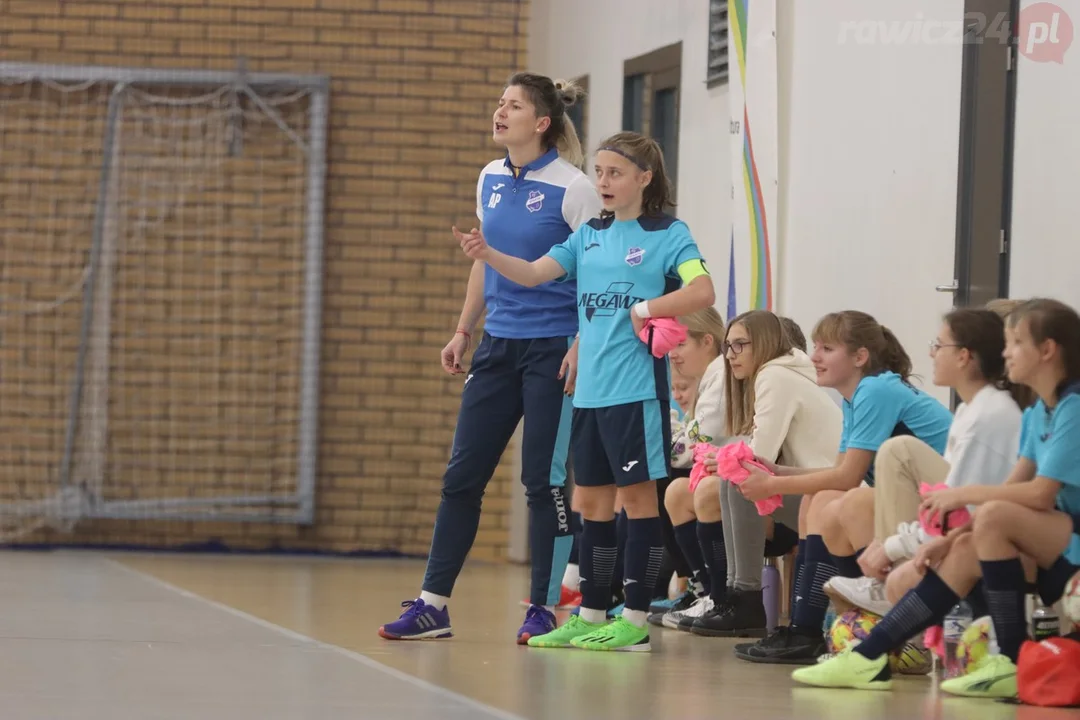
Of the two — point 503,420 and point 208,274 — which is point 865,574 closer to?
point 503,420

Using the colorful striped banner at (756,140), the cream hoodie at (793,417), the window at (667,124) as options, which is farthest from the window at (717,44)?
the cream hoodie at (793,417)

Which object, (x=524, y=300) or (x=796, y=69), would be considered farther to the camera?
(x=796, y=69)

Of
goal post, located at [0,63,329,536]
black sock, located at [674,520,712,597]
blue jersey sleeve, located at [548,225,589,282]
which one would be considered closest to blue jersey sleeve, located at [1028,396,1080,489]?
blue jersey sleeve, located at [548,225,589,282]

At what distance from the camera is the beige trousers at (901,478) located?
356 centimetres

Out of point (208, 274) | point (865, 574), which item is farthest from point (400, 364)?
point (865, 574)

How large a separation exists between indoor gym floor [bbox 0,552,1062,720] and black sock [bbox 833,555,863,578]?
0.29 m

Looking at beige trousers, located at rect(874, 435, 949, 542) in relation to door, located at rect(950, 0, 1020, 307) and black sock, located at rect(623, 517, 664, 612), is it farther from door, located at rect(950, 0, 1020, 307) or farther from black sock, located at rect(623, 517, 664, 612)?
door, located at rect(950, 0, 1020, 307)

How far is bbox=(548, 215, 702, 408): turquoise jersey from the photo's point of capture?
3.85 metres

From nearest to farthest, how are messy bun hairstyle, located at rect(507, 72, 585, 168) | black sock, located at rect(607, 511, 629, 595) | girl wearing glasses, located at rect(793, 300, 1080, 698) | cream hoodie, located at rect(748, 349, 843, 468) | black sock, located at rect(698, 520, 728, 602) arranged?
1. girl wearing glasses, located at rect(793, 300, 1080, 698)
2. messy bun hairstyle, located at rect(507, 72, 585, 168)
3. cream hoodie, located at rect(748, 349, 843, 468)
4. black sock, located at rect(698, 520, 728, 602)
5. black sock, located at rect(607, 511, 629, 595)

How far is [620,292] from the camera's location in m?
3.89

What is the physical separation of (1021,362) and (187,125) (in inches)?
205

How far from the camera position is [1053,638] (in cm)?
307

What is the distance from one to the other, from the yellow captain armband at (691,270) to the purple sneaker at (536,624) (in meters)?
0.91

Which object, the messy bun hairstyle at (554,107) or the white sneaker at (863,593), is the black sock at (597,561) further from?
the messy bun hairstyle at (554,107)
